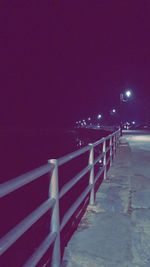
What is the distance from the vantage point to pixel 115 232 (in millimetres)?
4723

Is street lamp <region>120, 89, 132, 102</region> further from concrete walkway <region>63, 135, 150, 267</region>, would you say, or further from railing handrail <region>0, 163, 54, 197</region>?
railing handrail <region>0, 163, 54, 197</region>

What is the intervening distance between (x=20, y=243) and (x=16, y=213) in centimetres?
327

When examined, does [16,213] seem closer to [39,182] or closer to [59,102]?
[39,182]

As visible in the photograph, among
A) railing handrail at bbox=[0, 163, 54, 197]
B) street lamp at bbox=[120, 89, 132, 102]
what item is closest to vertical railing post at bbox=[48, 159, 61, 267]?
railing handrail at bbox=[0, 163, 54, 197]

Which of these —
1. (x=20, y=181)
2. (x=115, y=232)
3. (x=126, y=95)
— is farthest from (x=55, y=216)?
(x=126, y=95)

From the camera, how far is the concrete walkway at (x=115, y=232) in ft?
12.6

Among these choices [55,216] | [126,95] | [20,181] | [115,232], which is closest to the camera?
[20,181]

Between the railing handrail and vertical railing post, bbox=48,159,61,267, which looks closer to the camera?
the railing handrail

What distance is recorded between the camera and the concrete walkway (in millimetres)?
3826

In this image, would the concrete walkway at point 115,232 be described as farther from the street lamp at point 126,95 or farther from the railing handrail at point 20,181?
the street lamp at point 126,95

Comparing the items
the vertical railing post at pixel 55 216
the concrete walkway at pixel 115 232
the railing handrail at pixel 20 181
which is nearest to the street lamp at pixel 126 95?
the concrete walkway at pixel 115 232

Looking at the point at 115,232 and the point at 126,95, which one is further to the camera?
the point at 126,95

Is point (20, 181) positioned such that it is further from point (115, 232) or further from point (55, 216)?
point (115, 232)

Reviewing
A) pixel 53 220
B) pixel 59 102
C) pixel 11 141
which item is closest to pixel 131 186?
pixel 53 220
